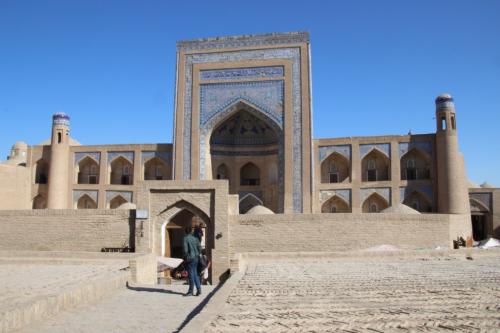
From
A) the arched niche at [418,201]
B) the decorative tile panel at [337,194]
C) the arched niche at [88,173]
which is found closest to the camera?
the arched niche at [418,201]

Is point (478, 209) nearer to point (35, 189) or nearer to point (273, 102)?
point (273, 102)

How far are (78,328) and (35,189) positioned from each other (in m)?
20.4

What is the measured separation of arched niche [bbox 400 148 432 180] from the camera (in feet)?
69.4

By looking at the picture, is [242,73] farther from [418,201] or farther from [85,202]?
[85,202]

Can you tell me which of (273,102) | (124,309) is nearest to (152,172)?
(273,102)

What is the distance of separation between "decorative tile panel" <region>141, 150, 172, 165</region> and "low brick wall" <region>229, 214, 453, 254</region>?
9404 millimetres

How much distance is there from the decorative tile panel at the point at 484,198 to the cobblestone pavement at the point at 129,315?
59.5ft

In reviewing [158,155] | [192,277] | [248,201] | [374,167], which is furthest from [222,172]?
[192,277]

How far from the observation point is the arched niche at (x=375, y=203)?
2113cm

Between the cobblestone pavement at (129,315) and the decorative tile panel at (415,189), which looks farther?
the decorative tile panel at (415,189)

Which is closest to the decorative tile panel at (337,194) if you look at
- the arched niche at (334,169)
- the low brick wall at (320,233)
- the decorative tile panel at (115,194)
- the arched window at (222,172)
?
the arched niche at (334,169)

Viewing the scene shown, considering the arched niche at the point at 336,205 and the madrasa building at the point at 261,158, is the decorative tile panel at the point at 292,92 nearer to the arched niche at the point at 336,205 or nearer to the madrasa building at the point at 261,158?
the madrasa building at the point at 261,158

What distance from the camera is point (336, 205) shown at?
21547 mm

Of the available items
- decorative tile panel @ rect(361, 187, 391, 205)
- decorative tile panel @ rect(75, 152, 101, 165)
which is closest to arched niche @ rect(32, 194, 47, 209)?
decorative tile panel @ rect(75, 152, 101, 165)
